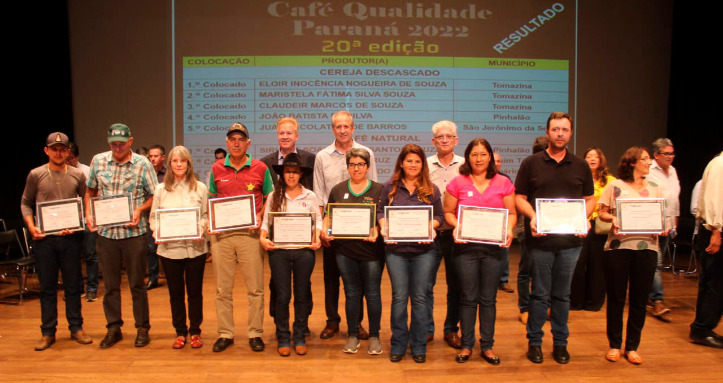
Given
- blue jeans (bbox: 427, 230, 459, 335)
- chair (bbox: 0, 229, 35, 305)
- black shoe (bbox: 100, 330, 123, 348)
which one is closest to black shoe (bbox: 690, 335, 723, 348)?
blue jeans (bbox: 427, 230, 459, 335)

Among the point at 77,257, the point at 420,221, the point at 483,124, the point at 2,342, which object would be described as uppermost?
the point at 483,124

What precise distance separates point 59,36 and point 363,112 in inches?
181

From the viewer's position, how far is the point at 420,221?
3264mm

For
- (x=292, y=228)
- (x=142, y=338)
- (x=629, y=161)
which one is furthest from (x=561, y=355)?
(x=142, y=338)

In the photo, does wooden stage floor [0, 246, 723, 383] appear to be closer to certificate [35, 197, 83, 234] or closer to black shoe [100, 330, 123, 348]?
black shoe [100, 330, 123, 348]

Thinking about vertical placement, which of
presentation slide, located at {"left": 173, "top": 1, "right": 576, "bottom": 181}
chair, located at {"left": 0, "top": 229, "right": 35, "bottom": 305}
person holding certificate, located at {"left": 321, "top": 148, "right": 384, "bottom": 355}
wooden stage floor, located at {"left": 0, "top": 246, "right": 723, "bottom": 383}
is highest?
presentation slide, located at {"left": 173, "top": 1, "right": 576, "bottom": 181}

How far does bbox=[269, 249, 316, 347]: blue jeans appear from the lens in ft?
11.7

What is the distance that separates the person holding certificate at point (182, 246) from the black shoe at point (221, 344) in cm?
17

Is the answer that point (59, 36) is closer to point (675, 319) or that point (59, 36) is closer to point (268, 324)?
point (268, 324)

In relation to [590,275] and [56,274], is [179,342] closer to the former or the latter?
[56,274]

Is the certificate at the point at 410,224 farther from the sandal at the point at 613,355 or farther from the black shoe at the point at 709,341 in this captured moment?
the black shoe at the point at 709,341

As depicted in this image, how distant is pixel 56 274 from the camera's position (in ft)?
12.6

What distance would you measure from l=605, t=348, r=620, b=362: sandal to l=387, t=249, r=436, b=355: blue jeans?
1350mm

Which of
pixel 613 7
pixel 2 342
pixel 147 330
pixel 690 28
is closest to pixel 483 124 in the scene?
pixel 613 7
